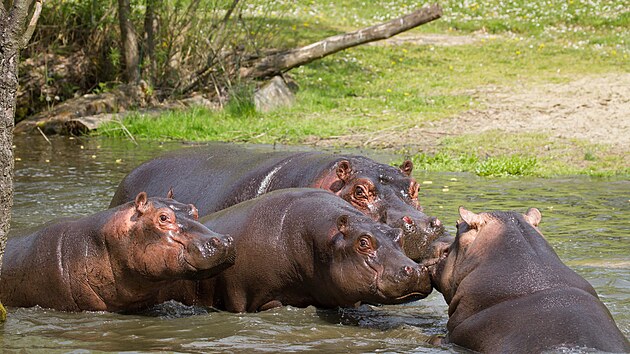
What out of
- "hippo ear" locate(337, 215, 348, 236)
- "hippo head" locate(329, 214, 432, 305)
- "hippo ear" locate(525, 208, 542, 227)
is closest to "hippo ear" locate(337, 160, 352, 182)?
"hippo head" locate(329, 214, 432, 305)

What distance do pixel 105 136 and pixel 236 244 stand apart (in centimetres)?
893

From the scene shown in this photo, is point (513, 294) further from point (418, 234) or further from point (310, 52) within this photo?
point (310, 52)

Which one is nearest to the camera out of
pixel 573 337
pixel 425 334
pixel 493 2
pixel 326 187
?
pixel 573 337

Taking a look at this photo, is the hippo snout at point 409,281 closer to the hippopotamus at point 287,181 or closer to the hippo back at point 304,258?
the hippo back at point 304,258

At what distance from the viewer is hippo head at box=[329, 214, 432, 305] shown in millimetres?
5785

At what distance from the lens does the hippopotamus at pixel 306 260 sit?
19.3ft

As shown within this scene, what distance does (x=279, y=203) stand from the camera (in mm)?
6594

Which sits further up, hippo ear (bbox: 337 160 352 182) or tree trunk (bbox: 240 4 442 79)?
hippo ear (bbox: 337 160 352 182)

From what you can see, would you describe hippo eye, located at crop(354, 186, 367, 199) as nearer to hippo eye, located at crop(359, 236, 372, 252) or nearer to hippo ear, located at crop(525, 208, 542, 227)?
hippo eye, located at crop(359, 236, 372, 252)

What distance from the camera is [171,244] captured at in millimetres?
6078

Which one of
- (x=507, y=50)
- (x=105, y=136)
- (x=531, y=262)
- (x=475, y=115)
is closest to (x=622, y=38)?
(x=507, y=50)

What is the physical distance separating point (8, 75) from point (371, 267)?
2141 millimetres

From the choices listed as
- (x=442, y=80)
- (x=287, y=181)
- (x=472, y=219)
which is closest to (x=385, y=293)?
(x=472, y=219)

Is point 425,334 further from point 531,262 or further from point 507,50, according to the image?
point 507,50
